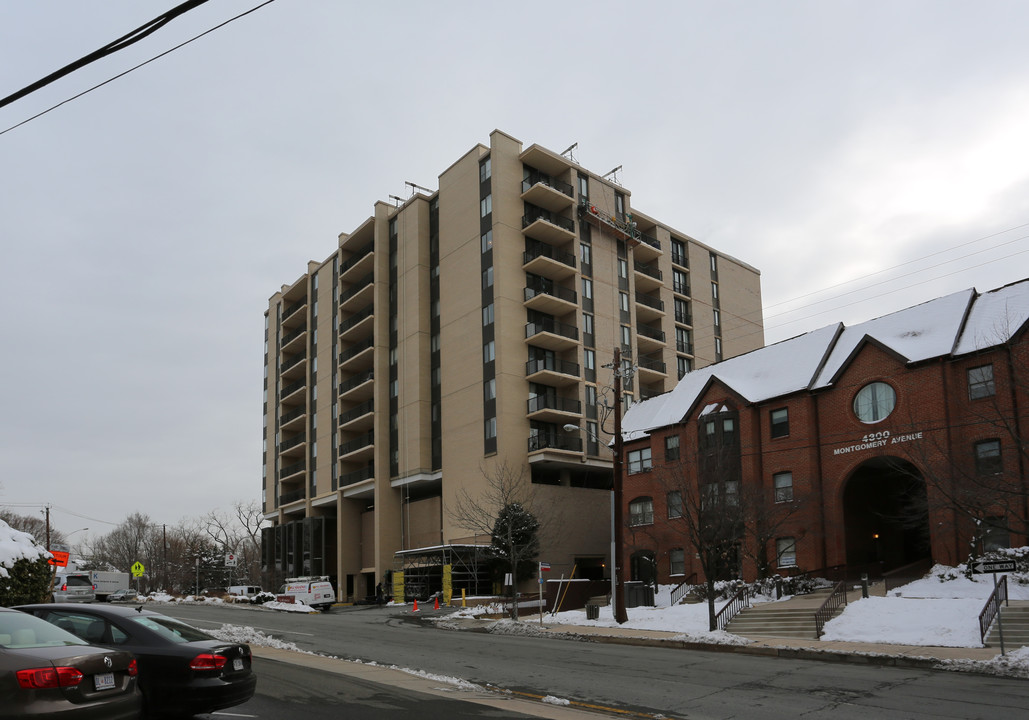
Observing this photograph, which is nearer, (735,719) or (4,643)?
(4,643)

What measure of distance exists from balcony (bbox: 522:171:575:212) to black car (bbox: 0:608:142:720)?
52428 millimetres

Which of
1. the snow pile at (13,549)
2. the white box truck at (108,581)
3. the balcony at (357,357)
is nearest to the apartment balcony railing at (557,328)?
the balcony at (357,357)

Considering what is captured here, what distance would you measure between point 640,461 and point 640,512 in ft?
9.34

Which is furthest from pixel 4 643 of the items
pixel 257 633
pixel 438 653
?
pixel 257 633

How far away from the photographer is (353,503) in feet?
231

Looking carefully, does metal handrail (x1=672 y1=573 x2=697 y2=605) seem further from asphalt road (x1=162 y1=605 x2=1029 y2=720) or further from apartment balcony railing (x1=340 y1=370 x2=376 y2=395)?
apartment balcony railing (x1=340 y1=370 x2=376 y2=395)

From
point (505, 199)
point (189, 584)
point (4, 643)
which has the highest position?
point (505, 199)

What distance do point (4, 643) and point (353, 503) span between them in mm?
63812

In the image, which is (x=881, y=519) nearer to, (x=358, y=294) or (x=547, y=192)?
(x=547, y=192)

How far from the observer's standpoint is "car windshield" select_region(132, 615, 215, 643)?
415 inches

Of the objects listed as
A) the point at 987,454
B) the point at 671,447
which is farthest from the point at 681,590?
the point at 987,454

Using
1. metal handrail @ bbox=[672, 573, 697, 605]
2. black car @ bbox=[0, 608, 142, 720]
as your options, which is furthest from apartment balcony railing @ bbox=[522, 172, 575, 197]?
black car @ bbox=[0, 608, 142, 720]

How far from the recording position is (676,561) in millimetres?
44750

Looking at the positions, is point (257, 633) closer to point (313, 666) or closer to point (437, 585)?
point (313, 666)
